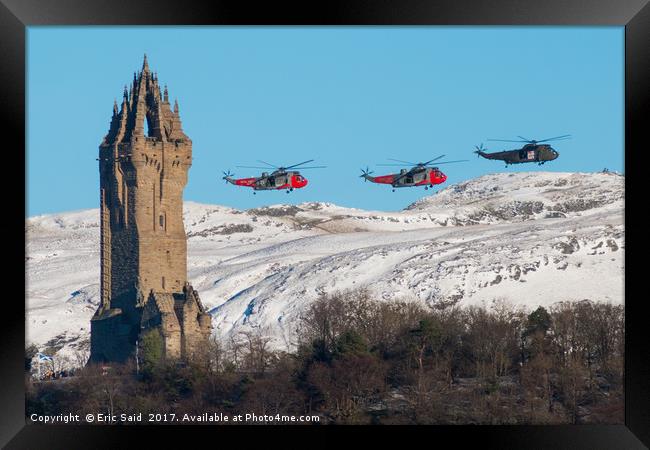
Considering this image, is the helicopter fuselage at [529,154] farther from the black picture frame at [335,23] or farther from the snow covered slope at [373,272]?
the black picture frame at [335,23]

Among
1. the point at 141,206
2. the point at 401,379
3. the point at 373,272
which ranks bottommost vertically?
the point at 401,379

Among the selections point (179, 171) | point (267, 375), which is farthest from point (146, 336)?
point (267, 375)

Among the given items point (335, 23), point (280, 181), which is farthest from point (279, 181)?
point (335, 23)

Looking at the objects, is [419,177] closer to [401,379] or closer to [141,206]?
[141,206]

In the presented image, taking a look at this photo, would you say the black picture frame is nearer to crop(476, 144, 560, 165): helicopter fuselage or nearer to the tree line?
the tree line

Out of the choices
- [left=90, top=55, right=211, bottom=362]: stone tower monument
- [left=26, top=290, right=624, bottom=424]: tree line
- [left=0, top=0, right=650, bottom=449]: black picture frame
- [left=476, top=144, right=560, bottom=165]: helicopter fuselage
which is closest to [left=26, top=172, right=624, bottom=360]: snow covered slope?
[left=90, top=55, right=211, bottom=362]: stone tower monument

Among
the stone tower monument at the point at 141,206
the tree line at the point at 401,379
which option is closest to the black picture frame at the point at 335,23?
the tree line at the point at 401,379

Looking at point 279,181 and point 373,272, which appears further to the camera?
point 373,272
